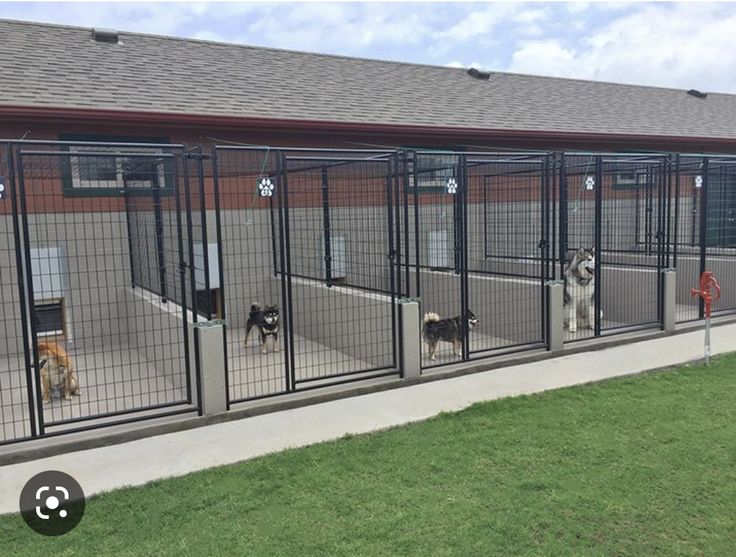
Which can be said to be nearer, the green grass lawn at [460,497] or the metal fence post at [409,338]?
the green grass lawn at [460,497]

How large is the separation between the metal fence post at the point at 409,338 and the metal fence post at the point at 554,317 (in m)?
1.80

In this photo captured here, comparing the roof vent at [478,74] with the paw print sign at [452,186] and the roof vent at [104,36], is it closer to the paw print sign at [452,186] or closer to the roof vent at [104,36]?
the roof vent at [104,36]

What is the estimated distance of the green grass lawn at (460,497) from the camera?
3.15m

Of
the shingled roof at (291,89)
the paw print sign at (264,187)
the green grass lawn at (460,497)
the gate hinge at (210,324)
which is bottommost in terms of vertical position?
the green grass lawn at (460,497)

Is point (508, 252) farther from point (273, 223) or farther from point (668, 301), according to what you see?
point (273, 223)

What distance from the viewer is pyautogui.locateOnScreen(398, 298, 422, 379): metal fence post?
6109 mm

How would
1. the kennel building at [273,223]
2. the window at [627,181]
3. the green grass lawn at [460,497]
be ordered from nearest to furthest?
the green grass lawn at [460,497] < the kennel building at [273,223] < the window at [627,181]

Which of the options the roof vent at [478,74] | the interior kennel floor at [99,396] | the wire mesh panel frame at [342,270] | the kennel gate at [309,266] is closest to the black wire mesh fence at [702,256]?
the wire mesh panel frame at [342,270]

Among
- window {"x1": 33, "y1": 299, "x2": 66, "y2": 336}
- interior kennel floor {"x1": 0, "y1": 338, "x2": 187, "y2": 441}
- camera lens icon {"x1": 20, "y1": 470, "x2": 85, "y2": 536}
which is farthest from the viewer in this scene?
window {"x1": 33, "y1": 299, "x2": 66, "y2": 336}

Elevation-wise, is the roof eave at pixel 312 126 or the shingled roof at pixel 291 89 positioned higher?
the shingled roof at pixel 291 89

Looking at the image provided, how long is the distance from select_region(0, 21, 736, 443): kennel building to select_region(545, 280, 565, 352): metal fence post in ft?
0.21

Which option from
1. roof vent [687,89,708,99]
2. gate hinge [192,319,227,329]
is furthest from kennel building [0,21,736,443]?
roof vent [687,89,708,99]

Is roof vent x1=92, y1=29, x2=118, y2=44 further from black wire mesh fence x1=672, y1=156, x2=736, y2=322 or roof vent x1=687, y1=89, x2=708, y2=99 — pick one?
roof vent x1=687, y1=89, x2=708, y2=99

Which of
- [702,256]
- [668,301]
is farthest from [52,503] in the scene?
[702,256]
